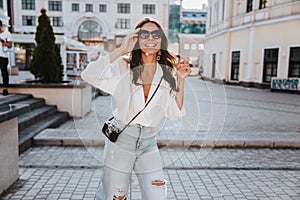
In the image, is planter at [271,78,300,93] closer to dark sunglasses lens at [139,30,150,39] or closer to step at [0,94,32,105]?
step at [0,94,32,105]

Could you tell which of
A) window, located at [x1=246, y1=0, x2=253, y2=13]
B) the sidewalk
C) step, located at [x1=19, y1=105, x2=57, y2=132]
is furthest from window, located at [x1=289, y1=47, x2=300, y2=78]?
step, located at [x1=19, y1=105, x2=57, y2=132]

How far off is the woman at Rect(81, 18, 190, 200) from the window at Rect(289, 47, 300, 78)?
61.2 feet

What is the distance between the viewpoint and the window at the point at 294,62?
18078 mm

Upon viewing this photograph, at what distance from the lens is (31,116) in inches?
250

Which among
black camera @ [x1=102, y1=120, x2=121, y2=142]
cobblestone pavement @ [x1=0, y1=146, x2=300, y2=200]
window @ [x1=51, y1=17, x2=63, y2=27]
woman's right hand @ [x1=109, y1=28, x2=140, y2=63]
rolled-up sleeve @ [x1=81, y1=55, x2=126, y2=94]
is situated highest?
window @ [x1=51, y1=17, x2=63, y2=27]

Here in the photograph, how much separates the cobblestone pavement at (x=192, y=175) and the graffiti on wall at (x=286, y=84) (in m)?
13.4

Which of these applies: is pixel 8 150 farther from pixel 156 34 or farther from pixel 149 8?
pixel 149 8

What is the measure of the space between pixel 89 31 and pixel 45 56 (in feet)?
124

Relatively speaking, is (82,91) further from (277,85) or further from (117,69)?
(277,85)

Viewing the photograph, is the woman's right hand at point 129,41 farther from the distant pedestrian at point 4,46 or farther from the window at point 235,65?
the window at point 235,65

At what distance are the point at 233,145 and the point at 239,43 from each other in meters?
19.4

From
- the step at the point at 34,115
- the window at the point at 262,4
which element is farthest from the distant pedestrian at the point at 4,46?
the window at the point at 262,4

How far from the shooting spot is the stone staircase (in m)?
4.94

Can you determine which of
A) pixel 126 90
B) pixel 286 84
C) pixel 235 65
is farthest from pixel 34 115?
pixel 235 65
